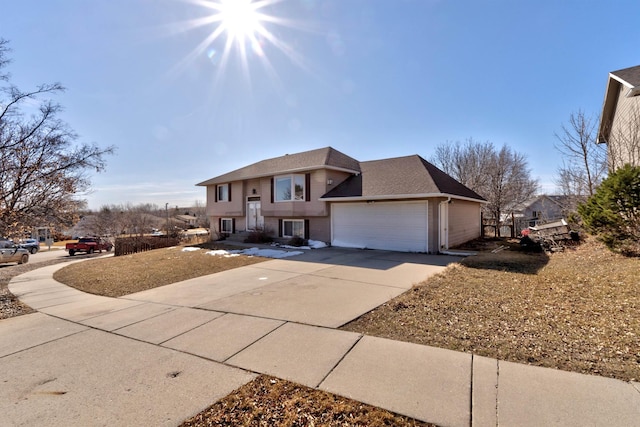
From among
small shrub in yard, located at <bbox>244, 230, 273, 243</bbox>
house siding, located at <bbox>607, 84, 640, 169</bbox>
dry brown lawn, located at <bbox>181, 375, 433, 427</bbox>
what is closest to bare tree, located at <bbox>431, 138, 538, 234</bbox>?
house siding, located at <bbox>607, 84, 640, 169</bbox>

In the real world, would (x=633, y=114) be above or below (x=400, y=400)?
above

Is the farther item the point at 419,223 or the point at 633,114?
the point at 419,223

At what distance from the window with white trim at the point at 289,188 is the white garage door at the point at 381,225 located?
235 centimetres

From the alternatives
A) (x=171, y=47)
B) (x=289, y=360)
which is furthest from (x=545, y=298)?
(x=171, y=47)

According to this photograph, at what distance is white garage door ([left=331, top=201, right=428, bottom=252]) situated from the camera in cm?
1288

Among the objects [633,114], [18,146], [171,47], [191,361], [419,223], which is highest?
[171,47]

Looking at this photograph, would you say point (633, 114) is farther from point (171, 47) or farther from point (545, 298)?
point (171, 47)

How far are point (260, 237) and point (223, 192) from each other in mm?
6625

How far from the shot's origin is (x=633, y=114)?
11414 mm

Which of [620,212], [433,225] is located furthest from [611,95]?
[433,225]

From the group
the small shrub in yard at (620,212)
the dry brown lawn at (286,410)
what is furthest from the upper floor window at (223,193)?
the small shrub in yard at (620,212)

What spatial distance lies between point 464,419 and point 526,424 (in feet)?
1.54

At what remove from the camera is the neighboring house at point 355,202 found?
42.4ft

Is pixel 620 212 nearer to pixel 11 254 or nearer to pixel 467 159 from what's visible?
pixel 467 159
